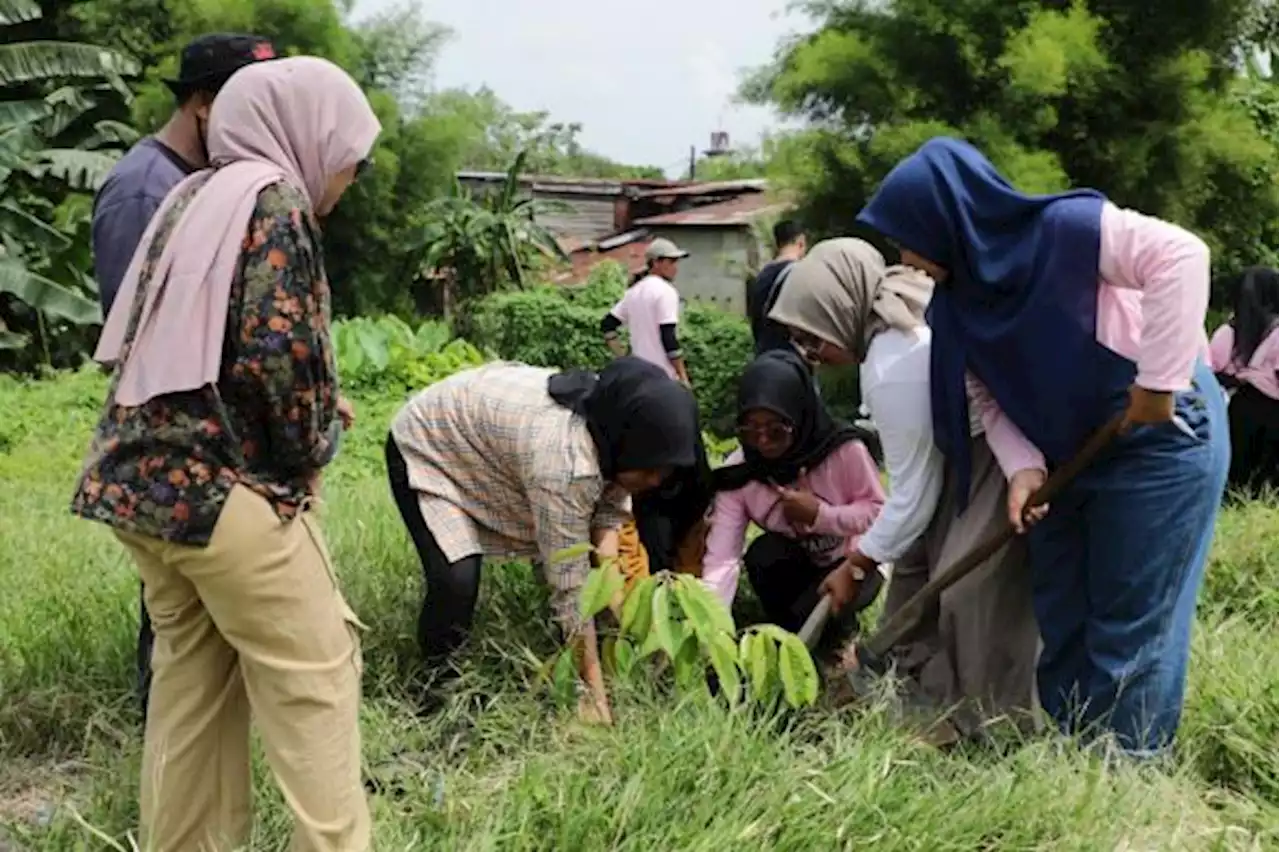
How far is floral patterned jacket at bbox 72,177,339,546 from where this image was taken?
Result: 7.55ft

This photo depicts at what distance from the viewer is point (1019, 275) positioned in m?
3.01

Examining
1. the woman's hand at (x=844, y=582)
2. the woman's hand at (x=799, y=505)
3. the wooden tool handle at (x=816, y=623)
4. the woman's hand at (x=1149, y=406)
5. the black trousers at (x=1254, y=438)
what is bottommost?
the black trousers at (x=1254, y=438)

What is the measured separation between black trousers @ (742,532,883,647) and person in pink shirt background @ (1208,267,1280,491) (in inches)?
137

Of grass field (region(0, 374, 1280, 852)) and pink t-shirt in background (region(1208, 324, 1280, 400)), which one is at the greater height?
grass field (region(0, 374, 1280, 852))

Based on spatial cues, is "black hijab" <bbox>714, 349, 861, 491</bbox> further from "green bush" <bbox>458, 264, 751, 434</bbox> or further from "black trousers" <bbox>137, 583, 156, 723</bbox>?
"green bush" <bbox>458, 264, 751, 434</bbox>

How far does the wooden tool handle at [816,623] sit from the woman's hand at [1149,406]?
1096 mm

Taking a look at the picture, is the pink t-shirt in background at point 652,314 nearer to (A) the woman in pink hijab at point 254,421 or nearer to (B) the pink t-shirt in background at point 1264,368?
(B) the pink t-shirt in background at point 1264,368

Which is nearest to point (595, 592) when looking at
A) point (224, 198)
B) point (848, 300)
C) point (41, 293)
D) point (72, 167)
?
point (224, 198)

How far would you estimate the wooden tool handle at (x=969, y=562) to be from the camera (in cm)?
304

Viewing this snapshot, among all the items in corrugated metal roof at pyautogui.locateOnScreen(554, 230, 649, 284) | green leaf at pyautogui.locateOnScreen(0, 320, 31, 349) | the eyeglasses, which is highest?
the eyeglasses

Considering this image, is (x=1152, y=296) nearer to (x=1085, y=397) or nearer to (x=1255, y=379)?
(x=1085, y=397)

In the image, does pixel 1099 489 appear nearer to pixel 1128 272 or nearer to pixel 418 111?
pixel 1128 272

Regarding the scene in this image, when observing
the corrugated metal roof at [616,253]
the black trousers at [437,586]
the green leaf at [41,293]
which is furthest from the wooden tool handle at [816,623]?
the corrugated metal roof at [616,253]

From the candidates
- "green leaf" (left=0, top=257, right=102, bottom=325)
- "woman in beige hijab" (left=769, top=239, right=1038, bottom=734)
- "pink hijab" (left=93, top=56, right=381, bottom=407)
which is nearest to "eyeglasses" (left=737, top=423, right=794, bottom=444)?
"woman in beige hijab" (left=769, top=239, right=1038, bottom=734)
